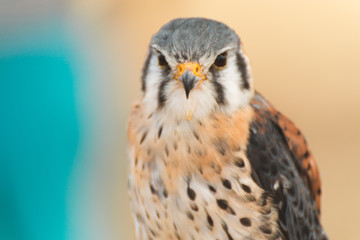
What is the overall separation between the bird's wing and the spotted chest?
43mm

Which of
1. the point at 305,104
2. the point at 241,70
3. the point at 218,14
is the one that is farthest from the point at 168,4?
the point at 241,70

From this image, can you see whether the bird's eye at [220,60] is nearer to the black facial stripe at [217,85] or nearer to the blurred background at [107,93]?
the black facial stripe at [217,85]

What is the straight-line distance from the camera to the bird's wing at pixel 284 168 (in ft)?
3.97

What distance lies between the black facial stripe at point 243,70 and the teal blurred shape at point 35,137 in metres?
1.06

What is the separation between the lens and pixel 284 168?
4.12 ft

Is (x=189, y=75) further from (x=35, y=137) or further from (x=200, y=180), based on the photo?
(x=35, y=137)

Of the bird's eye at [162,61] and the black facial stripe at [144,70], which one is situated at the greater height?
the bird's eye at [162,61]

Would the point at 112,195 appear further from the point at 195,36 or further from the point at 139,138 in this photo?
the point at 195,36

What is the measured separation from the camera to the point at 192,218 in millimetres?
1144

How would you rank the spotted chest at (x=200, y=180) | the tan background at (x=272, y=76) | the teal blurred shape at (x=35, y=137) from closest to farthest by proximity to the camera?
the spotted chest at (x=200, y=180), the teal blurred shape at (x=35, y=137), the tan background at (x=272, y=76)

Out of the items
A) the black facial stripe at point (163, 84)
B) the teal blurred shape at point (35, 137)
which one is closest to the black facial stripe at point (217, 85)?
the black facial stripe at point (163, 84)

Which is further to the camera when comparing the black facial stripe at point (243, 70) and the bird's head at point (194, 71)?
the black facial stripe at point (243, 70)

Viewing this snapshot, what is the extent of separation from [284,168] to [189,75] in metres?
0.41

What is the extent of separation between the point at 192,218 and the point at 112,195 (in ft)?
5.11
